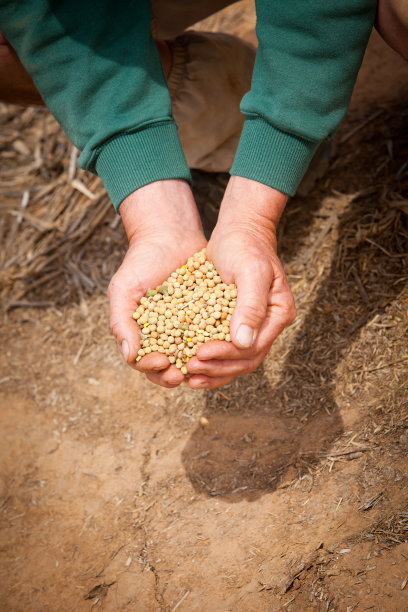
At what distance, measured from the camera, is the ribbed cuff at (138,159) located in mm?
1687

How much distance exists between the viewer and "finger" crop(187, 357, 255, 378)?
56.3 inches

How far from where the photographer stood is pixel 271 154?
1569 mm

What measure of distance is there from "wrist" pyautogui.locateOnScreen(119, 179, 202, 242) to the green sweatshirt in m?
0.03

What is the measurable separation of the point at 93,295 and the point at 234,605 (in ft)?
5.00

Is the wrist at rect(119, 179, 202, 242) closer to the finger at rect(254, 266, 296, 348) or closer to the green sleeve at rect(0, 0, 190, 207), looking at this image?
the green sleeve at rect(0, 0, 190, 207)

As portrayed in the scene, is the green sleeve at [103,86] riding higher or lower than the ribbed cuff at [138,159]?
higher

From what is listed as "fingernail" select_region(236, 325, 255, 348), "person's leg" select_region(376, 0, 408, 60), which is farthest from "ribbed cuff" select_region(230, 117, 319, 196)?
"fingernail" select_region(236, 325, 255, 348)

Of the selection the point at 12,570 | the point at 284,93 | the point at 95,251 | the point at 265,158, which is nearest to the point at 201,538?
the point at 12,570

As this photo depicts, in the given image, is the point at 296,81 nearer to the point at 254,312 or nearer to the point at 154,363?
the point at 254,312

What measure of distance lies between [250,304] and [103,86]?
0.94 metres

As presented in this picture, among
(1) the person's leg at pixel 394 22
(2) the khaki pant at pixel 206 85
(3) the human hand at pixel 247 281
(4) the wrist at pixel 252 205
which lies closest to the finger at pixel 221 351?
(3) the human hand at pixel 247 281

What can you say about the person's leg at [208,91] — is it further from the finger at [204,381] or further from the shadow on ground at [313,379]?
the finger at [204,381]

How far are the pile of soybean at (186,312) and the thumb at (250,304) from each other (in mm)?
112

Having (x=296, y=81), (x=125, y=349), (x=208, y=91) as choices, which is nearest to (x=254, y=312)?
(x=125, y=349)
